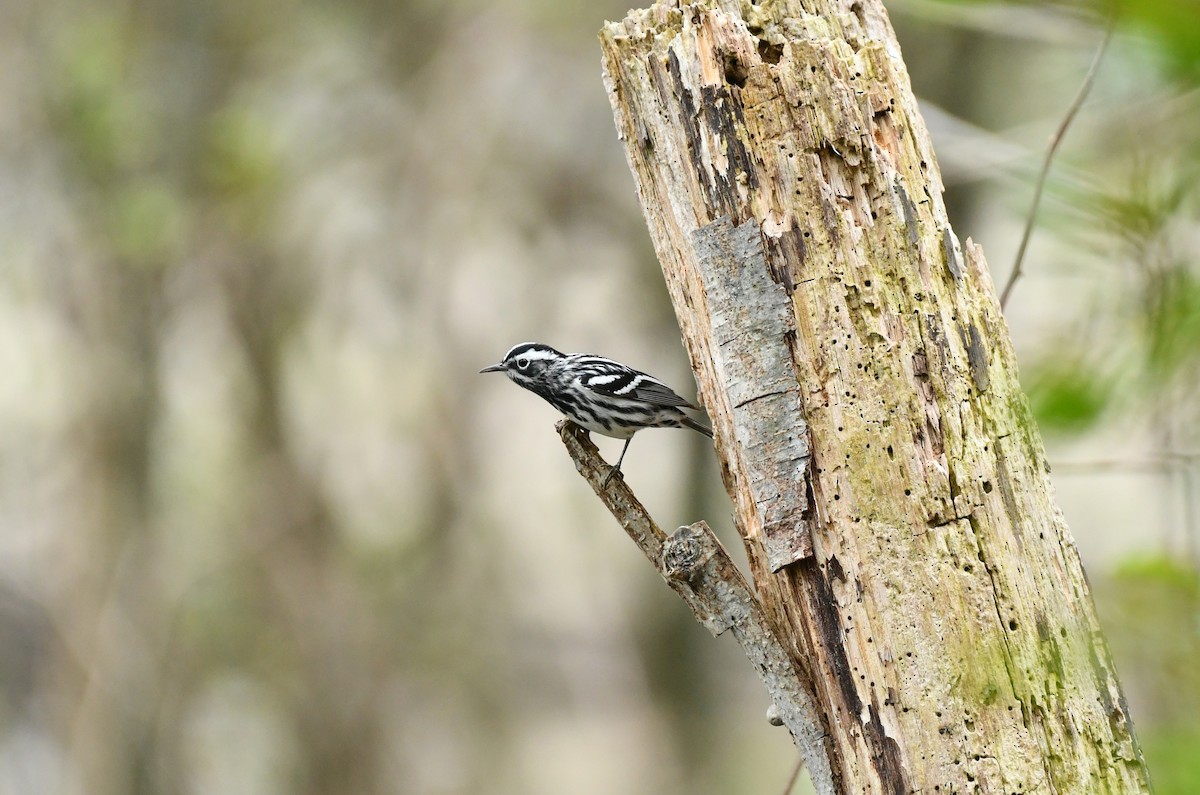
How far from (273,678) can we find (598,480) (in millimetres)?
8238

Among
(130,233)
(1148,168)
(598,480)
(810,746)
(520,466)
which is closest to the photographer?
(1148,168)

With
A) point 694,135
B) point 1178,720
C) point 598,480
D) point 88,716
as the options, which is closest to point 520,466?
point 88,716

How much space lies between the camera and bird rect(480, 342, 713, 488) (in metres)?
5.27

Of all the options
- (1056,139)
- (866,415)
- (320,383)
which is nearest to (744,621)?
(866,415)

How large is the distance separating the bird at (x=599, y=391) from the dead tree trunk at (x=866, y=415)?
204cm

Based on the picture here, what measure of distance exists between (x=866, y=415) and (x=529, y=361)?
9.70ft

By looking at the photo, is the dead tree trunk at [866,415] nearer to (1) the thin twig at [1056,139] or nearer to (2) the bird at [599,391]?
(1) the thin twig at [1056,139]

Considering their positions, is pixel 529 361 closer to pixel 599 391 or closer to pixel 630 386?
pixel 599 391

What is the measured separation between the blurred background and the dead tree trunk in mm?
5353

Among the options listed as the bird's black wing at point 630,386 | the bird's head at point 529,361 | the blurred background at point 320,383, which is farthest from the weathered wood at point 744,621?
the blurred background at point 320,383

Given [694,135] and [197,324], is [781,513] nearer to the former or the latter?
[694,135]

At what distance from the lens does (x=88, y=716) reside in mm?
9211

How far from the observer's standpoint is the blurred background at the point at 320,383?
9.28 metres

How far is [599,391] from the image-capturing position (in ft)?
17.4
